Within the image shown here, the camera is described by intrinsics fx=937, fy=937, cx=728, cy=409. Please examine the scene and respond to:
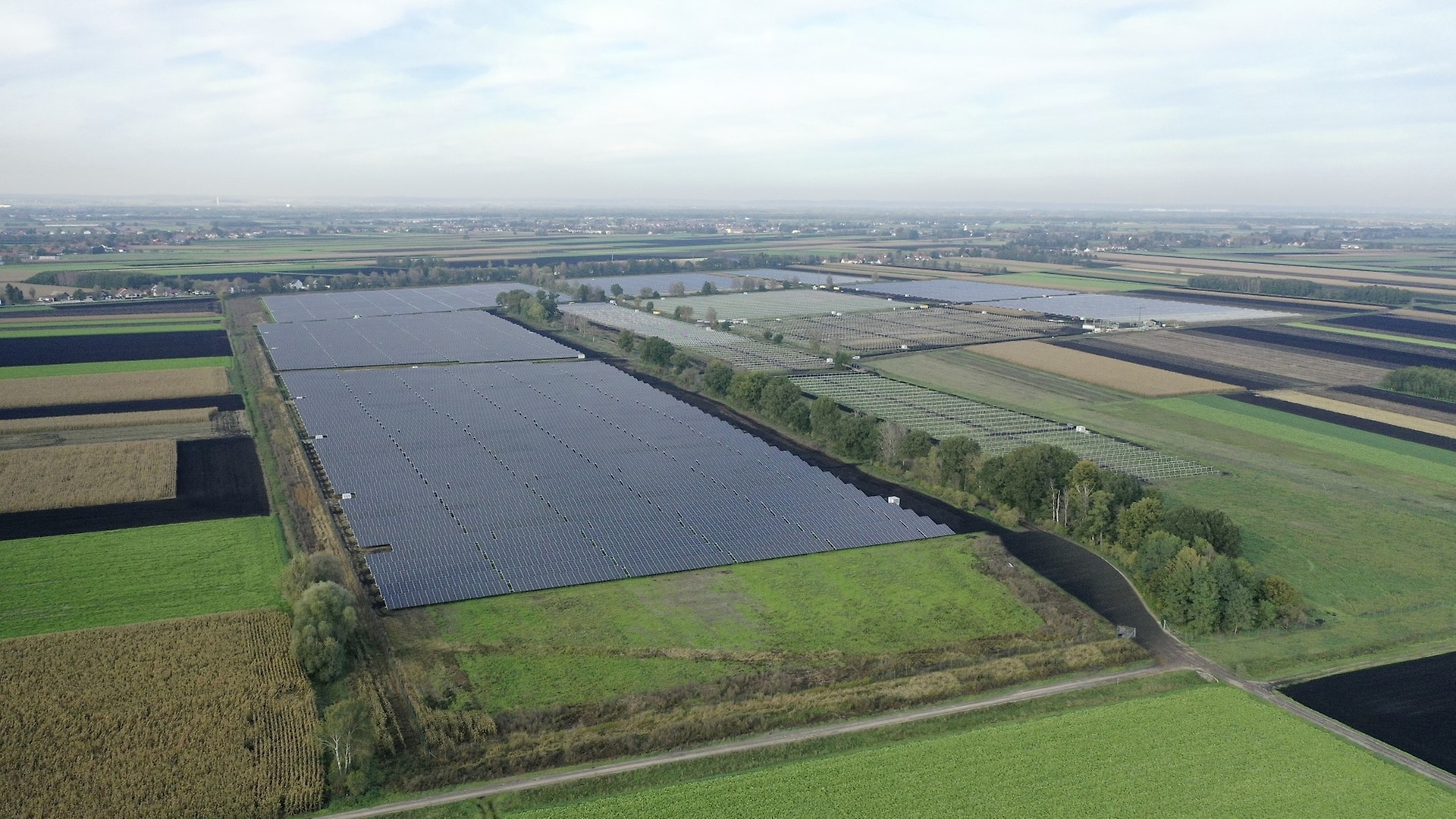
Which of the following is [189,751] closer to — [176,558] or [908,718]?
[176,558]

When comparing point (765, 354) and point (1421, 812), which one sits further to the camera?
point (765, 354)

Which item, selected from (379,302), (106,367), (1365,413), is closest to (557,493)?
(106,367)

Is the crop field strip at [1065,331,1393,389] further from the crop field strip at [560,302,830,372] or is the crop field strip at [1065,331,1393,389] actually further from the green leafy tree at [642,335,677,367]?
the green leafy tree at [642,335,677,367]

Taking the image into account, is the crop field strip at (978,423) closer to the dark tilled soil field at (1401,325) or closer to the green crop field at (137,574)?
the green crop field at (137,574)

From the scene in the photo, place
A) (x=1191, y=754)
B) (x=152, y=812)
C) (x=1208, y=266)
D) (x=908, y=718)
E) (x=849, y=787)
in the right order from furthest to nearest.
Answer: (x=1208, y=266), (x=908, y=718), (x=1191, y=754), (x=849, y=787), (x=152, y=812)

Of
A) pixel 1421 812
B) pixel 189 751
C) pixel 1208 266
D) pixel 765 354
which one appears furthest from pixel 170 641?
pixel 1208 266

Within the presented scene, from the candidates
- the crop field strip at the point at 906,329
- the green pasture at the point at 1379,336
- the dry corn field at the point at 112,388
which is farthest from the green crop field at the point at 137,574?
the green pasture at the point at 1379,336

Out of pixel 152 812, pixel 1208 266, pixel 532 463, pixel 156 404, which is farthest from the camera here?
pixel 1208 266
